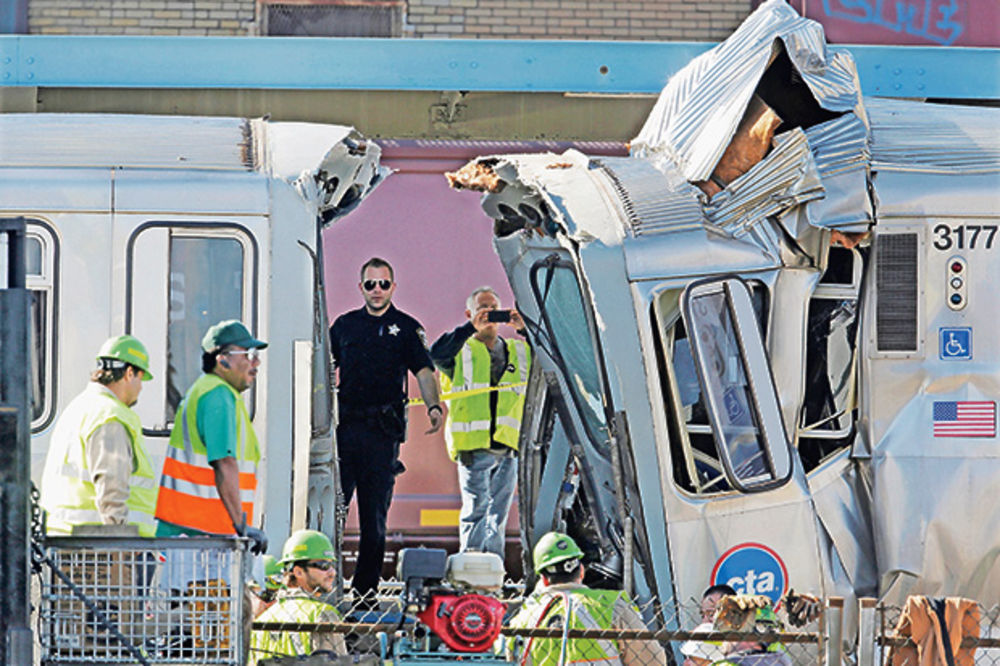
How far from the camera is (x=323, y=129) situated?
26.9ft

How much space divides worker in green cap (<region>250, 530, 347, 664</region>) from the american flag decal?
2.75 m

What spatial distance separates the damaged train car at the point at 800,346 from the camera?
7.45 metres

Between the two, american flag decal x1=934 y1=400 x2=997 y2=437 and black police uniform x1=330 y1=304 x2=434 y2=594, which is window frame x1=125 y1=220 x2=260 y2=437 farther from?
american flag decal x1=934 y1=400 x2=997 y2=437

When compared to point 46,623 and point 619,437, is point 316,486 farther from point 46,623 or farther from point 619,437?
point 46,623

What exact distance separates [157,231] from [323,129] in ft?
3.43

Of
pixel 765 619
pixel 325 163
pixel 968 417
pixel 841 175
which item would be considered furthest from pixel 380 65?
pixel 765 619

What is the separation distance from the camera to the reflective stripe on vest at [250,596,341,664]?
6312 millimetres

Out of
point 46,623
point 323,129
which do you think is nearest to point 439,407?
point 323,129

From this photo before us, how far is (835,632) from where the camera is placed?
619 centimetres

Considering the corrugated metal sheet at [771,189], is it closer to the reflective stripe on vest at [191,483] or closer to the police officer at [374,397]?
the police officer at [374,397]

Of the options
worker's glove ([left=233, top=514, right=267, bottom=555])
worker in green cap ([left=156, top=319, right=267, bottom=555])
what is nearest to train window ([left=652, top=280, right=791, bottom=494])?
worker in green cap ([left=156, top=319, right=267, bottom=555])

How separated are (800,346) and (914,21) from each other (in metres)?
7.24

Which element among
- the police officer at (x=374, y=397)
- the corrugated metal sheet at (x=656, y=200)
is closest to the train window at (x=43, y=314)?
the police officer at (x=374, y=397)

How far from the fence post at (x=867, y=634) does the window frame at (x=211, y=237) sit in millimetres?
2898
